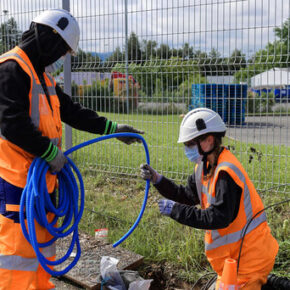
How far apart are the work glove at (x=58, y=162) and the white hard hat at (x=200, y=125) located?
796 mm

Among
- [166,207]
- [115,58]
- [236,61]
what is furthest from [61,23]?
[115,58]

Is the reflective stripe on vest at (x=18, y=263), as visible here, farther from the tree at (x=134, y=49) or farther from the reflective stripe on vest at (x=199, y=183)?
the tree at (x=134, y=49)

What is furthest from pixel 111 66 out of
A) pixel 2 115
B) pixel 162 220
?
pixel 2 115

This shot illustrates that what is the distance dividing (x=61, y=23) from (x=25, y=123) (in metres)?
0.68

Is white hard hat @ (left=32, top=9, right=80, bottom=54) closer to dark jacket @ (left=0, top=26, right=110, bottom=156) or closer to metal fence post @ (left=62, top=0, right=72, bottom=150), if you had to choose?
dark jacket @ (left=0, top=26, right=110, bottom=156)

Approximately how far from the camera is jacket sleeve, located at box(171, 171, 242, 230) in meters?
2.39

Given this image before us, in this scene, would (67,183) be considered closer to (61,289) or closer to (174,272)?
(61,289)

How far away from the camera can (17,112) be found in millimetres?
2266

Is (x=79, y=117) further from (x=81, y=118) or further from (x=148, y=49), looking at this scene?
(x=148, y=49)

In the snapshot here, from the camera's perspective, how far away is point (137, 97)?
18.8ft

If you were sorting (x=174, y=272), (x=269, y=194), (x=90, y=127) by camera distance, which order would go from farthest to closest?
(x=269, y=194), (x=174, y=272), (x=90, y=127)

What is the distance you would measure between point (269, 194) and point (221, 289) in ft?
8.57

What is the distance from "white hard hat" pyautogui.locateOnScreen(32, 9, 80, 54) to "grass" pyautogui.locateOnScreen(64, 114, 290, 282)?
6.57ft

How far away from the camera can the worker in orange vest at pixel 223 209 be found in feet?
7.95
